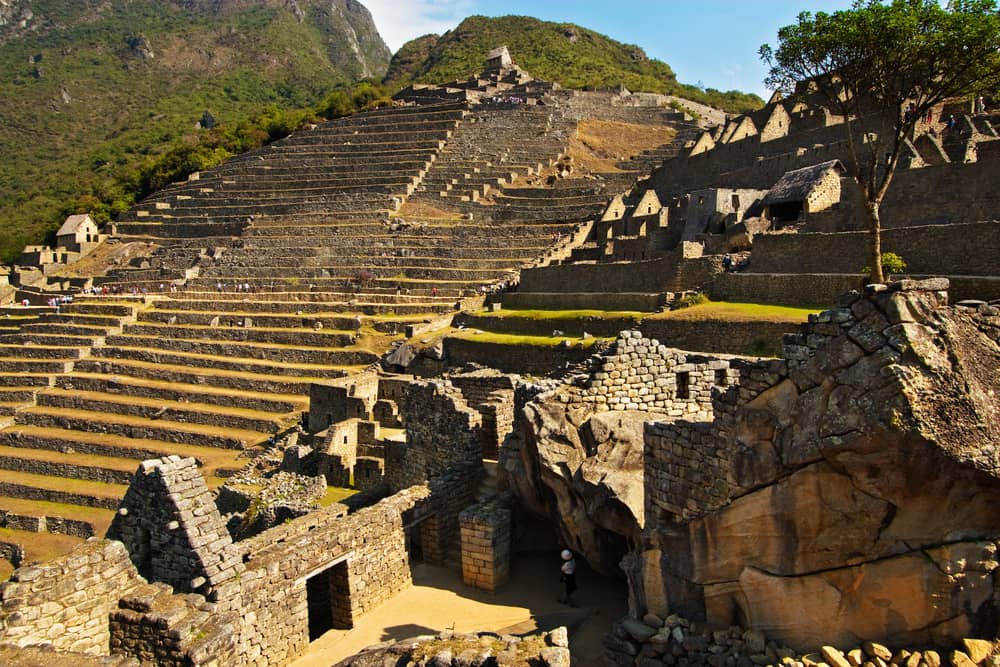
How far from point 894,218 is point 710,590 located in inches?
656

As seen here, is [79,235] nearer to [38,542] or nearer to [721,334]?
[38,542]

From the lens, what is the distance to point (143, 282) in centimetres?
4278

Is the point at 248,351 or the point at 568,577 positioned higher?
the point at 248,351

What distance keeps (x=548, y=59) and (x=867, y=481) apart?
337 feet

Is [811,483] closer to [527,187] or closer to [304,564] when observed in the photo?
[304,564]

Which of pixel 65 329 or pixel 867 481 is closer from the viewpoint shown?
pixel 867 481

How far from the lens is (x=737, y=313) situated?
17203mm

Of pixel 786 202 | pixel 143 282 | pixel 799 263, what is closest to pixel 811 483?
pixel 799 263

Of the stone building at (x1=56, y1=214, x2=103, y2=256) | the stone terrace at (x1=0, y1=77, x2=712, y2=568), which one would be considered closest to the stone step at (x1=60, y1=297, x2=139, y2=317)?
the stone terrace at (x1=0, y1=77, x2=712, y2=568)

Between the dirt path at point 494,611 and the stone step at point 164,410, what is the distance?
58.1 ft

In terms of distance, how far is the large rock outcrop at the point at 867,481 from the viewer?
15.3 ft

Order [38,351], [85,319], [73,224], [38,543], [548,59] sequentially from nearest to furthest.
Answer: [38,543], [38,351], [85,319], [73,224], [548,59]

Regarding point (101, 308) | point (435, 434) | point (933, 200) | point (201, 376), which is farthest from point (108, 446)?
point (933, 200)

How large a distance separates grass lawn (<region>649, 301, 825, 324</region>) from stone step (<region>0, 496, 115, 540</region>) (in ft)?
57.7
